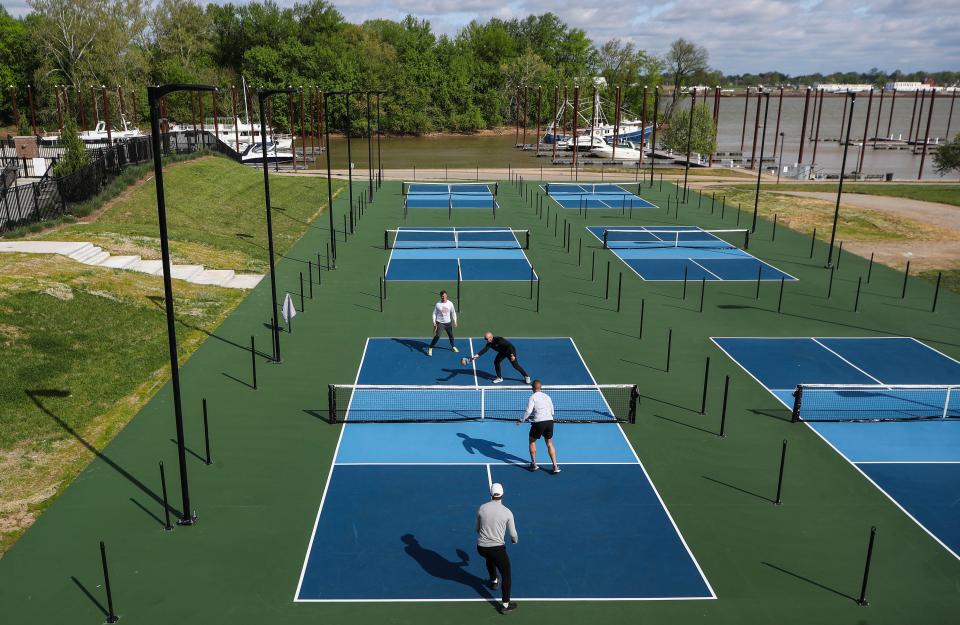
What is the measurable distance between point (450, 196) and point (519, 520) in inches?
1586

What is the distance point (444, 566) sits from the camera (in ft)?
38.3

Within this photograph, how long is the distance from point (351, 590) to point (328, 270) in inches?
829

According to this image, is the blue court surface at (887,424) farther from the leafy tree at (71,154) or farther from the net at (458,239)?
the leafy tree at (71,154)

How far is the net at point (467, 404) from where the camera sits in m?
17.0

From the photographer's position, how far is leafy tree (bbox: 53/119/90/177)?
35688 millimetres

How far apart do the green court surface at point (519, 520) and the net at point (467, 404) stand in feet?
1.94

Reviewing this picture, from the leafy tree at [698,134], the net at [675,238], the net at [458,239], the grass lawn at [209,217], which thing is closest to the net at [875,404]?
the net at [675,238]

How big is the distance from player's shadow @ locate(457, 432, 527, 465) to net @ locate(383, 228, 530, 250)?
18877 millimetres

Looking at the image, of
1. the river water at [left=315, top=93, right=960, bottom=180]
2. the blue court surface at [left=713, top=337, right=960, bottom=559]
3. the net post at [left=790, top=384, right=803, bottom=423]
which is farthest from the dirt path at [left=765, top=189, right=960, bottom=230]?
the net post at [left=790, top=384, right=803, bottom=423]

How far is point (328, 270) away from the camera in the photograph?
30.8 meters

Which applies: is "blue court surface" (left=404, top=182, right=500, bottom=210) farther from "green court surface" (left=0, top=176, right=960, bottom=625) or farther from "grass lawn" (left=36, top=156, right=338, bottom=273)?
"green court surface" (left=0, top=176, right=960, bottom=625)

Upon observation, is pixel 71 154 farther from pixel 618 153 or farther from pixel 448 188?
pixel 618 153

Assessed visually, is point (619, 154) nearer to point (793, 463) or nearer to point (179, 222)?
point (179, 222)

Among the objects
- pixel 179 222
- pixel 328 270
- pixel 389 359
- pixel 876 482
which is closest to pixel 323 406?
pixel 389 359
